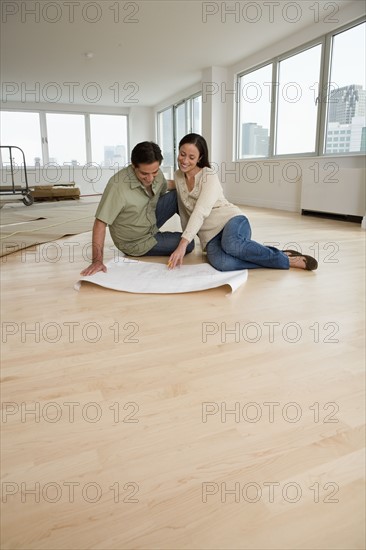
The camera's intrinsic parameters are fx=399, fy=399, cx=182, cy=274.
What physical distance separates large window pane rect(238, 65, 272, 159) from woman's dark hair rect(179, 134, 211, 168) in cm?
458

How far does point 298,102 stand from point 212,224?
4129 mm

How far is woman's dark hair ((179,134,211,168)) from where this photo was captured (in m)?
1.92

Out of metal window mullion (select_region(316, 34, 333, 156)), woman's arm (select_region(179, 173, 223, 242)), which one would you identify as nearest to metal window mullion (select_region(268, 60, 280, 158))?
metal window mullion (select_region(316, 34, 333, 156))

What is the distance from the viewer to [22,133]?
33.1ft

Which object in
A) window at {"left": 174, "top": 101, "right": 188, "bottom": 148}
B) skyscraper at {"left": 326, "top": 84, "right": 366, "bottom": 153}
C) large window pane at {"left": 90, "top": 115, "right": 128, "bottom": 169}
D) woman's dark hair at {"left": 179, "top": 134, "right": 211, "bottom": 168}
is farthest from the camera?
large window pane at {"left": 90, "top": 115, "right": 128, "bottom": 169}

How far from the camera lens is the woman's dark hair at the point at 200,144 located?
6.31ft

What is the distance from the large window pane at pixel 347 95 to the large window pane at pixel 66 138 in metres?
7.46

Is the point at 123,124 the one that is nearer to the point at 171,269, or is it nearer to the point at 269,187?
the point at 269,187

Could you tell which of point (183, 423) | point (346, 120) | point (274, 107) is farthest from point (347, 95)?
point (183, 423)

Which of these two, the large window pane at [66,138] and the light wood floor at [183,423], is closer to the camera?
the light wood floor at [183,423]

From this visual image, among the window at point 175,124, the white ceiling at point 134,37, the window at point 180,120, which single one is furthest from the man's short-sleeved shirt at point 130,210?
the window at point 180,120

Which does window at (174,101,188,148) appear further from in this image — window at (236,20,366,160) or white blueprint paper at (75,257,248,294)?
white blueprint paper at (75,257,248,294)

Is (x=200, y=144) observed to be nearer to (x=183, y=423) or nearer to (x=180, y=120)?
(x=183, y=423)

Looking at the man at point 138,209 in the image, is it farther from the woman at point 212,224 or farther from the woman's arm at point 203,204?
the woman's arm at point 203,204
